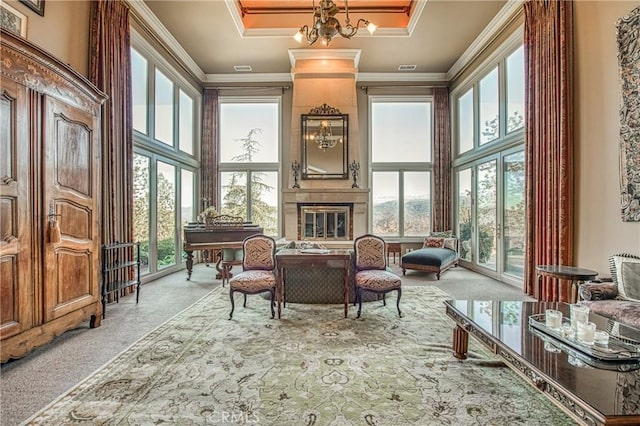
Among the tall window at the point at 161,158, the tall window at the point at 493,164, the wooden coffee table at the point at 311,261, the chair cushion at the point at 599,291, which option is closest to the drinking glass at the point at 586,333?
the chair cushion at the point at 599,291

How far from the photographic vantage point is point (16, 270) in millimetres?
2592

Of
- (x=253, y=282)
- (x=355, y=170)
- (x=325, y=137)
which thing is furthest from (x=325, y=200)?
(x=253, y=282)

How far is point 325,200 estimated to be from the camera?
291 inches

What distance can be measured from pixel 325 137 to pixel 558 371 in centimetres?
658

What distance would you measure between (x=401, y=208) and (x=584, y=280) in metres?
4.90

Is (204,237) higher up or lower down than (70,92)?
lower down

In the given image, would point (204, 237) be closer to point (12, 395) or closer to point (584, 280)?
point (12, 395)

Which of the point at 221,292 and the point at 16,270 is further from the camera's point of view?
the point at 221,292

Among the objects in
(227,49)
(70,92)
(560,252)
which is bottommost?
(560,252)

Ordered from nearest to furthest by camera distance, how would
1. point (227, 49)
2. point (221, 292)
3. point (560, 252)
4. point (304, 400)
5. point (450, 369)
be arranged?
1. point (304, 400)
2. point (450, 369)
3. point (560, 252)
4. point (221, 292)
5. point (227, 49)

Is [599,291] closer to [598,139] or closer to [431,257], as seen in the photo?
[598,139]

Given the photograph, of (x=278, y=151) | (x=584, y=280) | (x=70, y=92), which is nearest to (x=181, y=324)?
(x=70, y=92)

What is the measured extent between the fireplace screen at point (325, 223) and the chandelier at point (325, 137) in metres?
1.50

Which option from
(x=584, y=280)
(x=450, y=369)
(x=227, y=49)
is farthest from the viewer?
(x=227, y=49)
